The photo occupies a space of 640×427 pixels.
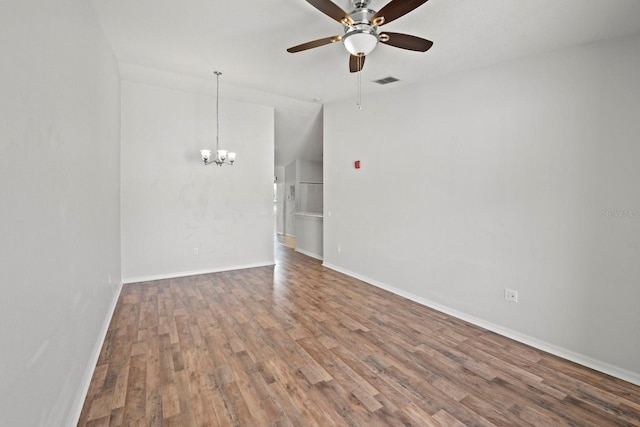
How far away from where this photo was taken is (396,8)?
2.02 meters

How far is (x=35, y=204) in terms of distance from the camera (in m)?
1.39

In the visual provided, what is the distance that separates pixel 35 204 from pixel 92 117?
153cm

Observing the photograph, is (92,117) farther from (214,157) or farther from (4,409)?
(214,157)

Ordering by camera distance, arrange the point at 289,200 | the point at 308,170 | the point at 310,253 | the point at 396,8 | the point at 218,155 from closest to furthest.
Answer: the point at 396,8, the point at 218,155, the point at 310,253, the point at 308,170, the point at 289,200

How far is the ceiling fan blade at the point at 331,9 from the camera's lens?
1.98 metres

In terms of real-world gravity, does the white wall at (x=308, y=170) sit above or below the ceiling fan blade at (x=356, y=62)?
below

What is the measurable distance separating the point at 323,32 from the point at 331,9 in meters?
0.91

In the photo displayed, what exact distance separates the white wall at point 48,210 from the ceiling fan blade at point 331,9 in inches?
59.3

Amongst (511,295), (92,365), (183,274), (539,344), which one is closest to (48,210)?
(92,365)

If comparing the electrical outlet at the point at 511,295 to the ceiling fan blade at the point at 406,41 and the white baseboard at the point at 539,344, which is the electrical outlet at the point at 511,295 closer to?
the white baseboard at the point at 539,344

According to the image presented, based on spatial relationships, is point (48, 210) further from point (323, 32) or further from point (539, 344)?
point (539, 344)

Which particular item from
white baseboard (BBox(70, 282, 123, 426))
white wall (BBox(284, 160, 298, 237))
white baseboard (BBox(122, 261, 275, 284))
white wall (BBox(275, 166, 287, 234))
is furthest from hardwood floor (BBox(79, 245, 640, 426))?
white wall (BBox(275, 166, 287, 234))

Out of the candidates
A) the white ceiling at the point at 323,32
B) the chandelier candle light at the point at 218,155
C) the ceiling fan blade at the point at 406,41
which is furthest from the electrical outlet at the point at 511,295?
the chandelier candle light at the point at 218,155

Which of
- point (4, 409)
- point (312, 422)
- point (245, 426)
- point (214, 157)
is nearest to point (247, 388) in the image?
point (245, 426)
